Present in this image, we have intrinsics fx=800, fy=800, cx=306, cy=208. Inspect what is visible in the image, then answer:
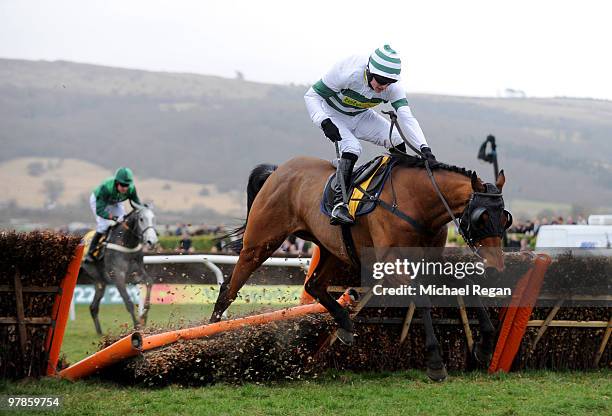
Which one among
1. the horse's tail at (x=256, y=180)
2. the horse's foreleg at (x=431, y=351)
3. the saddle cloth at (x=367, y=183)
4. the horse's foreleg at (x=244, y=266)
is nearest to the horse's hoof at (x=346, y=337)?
the horse's foreleg at (x=431, y=351)

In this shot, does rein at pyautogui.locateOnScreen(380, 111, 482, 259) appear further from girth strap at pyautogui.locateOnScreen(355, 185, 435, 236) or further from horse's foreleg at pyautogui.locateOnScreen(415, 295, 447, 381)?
horse's foreleg at pyautogui.locateOnScreen(415, 295, 447, 381)

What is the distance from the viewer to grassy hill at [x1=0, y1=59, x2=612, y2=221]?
44.9 m

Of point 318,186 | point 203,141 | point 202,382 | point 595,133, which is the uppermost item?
point 318,186

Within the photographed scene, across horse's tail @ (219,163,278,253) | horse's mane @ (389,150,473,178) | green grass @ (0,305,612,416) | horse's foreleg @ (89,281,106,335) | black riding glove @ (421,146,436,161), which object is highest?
black riding glove @ (421,146,436,161)

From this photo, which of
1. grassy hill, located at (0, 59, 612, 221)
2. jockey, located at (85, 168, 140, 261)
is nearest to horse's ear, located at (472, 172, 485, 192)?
jockey, located at (85, 168, 140, 261)

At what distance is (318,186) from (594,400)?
2.84 meters

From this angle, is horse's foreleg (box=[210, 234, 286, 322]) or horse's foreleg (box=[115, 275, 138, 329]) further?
horse's foreleg (box=[115, 275, 138, 329])

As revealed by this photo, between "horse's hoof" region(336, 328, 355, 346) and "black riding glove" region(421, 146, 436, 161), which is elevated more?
"black riding glove" region(421, 146, 436, 161)

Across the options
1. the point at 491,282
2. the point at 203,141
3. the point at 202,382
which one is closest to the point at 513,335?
the point at 491,282

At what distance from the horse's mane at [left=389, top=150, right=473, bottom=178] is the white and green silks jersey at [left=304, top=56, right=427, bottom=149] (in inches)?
7.7

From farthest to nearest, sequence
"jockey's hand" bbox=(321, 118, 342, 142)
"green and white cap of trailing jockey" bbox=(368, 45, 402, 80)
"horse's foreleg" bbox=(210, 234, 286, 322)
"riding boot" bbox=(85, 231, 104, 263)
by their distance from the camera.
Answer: "riding boot" bbox=(85, 231, 104, 263), "horse's foreleg" bbox=(210, 234, 286, 322), "jockey's hand" bbox=(321, 118, 342, 142), "green and white cap of trailing jockey" bbox=(368, 45, 402, 80)

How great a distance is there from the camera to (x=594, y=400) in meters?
5.68

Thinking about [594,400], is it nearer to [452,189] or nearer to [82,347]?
[452,189]

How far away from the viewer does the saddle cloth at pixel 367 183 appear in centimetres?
642
